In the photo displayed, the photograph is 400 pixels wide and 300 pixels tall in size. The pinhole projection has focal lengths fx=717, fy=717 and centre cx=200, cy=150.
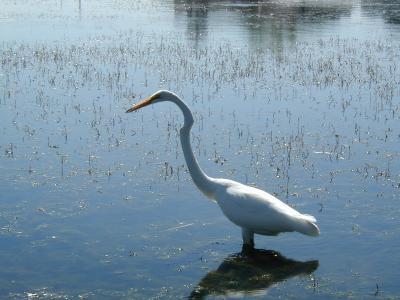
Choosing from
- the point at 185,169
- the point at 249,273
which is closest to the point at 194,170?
the point at 249,273

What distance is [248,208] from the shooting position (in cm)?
847

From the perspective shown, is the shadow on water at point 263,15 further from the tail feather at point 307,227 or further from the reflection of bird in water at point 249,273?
the tail feather at point 307,227

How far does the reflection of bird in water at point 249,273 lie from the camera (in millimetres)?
7781

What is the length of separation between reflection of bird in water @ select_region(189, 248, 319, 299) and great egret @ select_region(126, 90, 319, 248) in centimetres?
26

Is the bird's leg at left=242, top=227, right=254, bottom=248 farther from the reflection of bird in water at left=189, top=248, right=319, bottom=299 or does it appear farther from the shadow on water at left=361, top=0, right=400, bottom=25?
the shadow on water at left=361, top=0, right=400, bottom=25

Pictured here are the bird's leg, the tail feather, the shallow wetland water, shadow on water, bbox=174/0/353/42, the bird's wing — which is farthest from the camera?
shadow on water, bbox=174/0/353/42

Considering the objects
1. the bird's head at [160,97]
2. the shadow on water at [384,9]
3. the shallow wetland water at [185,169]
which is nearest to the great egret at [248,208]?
the bird's head at [160,97]

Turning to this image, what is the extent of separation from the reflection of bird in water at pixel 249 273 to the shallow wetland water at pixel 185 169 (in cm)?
2

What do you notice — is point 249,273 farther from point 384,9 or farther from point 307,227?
point 384,9

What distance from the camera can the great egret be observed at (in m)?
8.27

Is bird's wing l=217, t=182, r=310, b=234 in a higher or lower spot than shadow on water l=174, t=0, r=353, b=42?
lower

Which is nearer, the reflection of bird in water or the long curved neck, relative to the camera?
→ the reflection of bird in water

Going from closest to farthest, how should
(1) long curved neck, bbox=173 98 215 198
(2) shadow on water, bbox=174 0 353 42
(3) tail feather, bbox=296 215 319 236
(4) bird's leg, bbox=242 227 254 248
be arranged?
(3) tail feather, bbox=296 215 319 236
(4) bird's leg, bbox=242 227 254 248
(1) long curved neck, bbox=173 98 215 198
(2) shadow on water, bbox=174 0 353 42

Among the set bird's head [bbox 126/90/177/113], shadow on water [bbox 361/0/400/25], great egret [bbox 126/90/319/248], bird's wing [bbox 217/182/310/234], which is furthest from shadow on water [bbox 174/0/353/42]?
bird's wing [bbox 217/182/310/234]
